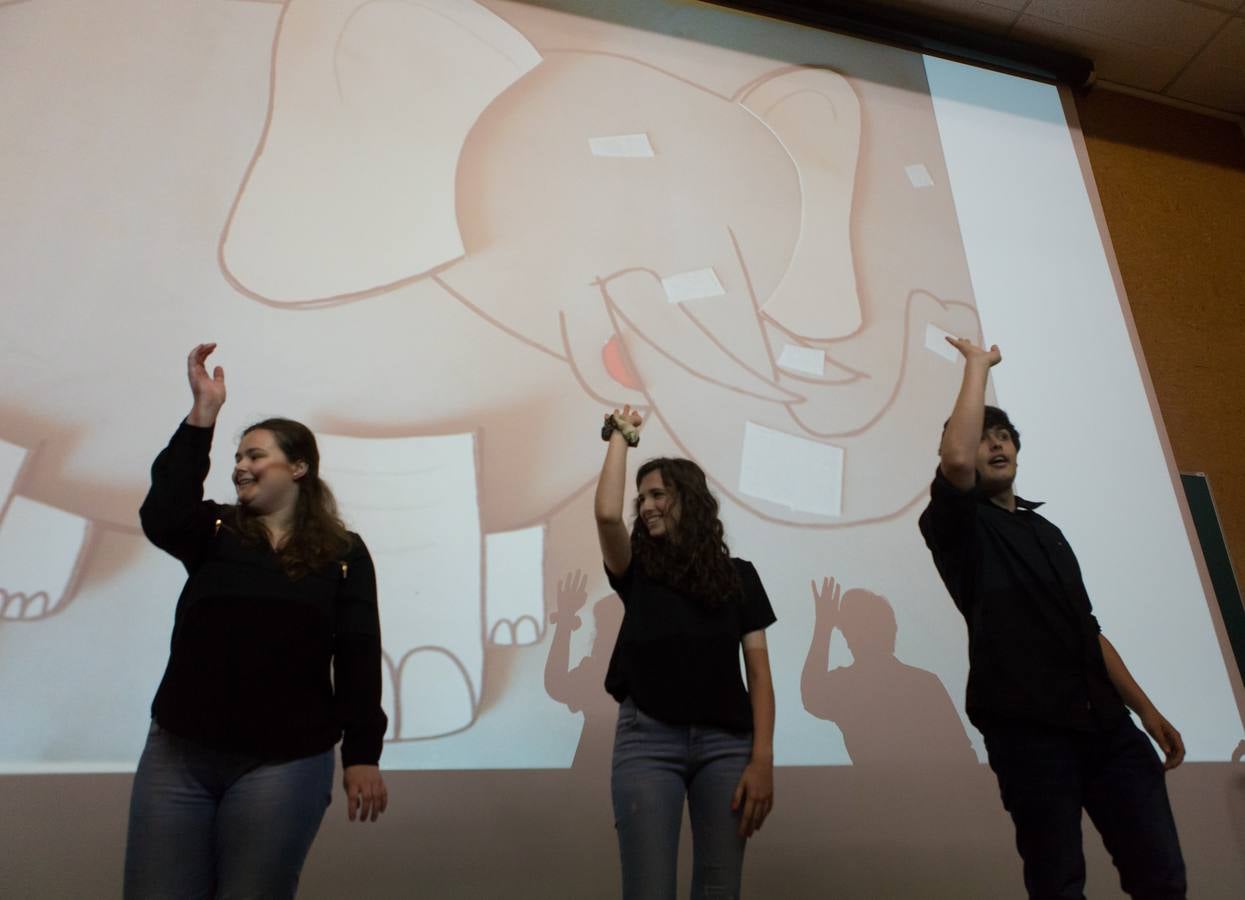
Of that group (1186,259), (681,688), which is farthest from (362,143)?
(1186,259)

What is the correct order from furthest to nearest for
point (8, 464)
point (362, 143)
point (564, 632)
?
point (362, 143)
point (564, 632)
point (8, 464)

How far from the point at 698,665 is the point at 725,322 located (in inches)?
49.5

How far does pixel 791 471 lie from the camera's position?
7.66ft

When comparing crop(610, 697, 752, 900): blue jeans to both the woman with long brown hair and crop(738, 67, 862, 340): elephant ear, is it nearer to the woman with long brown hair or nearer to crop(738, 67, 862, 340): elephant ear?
the woman with long brown hair

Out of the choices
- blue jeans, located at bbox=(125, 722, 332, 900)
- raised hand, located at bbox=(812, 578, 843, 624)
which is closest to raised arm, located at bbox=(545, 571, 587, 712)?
raised hand, located at bbox=(812, 578, 843, 624)

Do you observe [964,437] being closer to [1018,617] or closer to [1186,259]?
[1018,617]

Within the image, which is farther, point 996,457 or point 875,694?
point 875,694

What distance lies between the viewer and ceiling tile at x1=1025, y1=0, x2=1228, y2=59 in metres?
3.41

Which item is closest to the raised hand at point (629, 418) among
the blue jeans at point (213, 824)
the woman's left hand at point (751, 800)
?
the woman's left hand at point (751, 800)

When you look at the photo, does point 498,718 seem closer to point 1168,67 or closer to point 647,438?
point 647,438

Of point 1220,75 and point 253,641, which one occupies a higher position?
point 1220,75

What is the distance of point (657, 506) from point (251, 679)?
691 mm

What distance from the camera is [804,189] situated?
2.75 m

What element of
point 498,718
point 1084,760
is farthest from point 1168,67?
point 498,718
